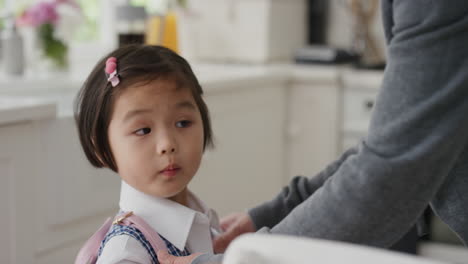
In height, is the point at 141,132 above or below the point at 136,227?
above

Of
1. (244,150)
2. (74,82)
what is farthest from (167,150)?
(244,150)

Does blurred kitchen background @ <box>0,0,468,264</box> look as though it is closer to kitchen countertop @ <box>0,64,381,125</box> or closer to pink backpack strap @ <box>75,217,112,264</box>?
kitchen countertop @ <box>0,64,381,125</box>

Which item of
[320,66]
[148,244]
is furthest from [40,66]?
[148,244]

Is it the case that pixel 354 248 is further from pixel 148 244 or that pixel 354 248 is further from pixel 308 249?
pixel 148 244

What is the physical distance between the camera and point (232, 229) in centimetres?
120

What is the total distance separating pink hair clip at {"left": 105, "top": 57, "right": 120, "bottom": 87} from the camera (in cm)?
105

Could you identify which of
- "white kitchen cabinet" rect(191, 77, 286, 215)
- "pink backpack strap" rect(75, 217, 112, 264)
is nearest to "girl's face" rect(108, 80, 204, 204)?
"pink backpack strap" rect(75, 217, 112, 264)

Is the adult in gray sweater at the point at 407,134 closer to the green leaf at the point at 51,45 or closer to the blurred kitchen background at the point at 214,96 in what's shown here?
the blurred kitchen background at the point at 214,96

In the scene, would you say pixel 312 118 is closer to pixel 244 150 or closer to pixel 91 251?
pixel 244 150

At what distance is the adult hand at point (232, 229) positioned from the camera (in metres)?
1.17

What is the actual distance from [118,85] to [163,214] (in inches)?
8.4

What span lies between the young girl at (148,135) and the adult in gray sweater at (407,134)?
295mm

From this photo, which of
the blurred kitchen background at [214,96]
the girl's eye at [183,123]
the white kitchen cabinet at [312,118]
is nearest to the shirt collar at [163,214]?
the girl's eye at [183,123]

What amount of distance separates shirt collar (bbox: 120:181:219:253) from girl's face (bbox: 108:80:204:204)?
0.07 ft
